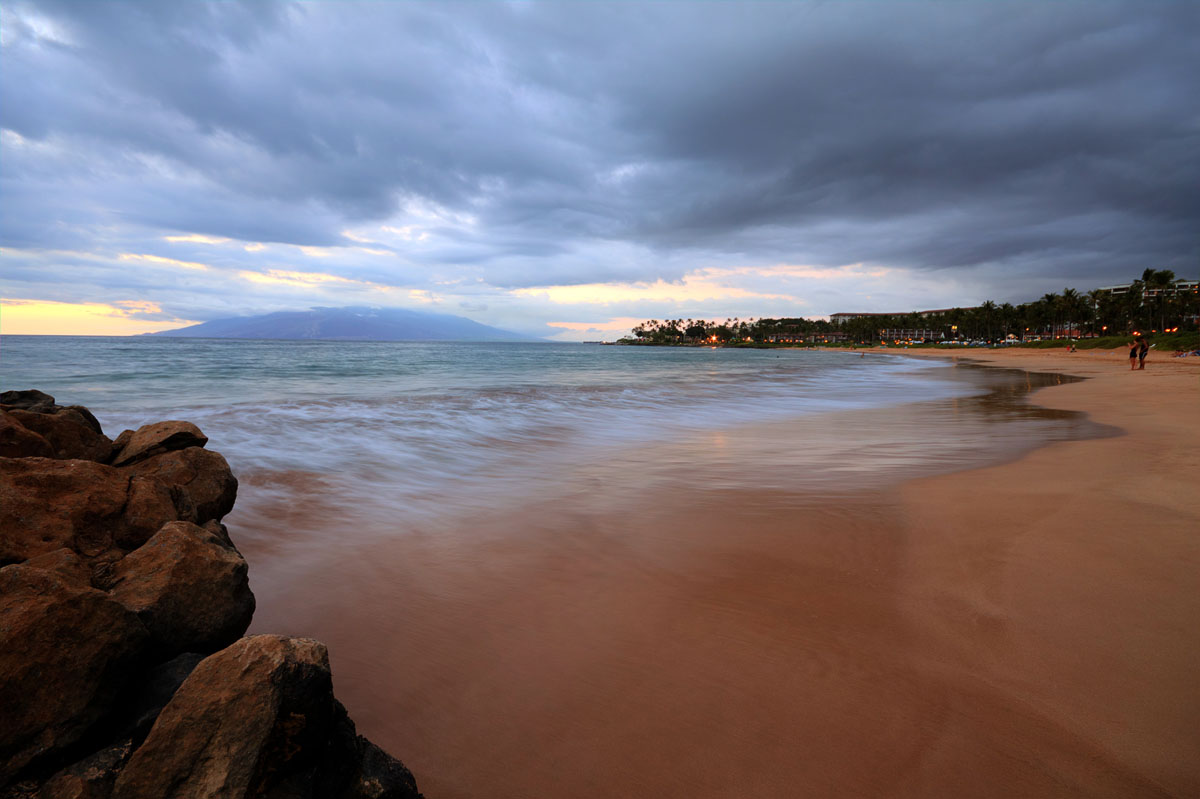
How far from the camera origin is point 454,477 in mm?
7965

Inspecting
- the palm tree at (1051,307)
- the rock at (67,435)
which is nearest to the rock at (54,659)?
the rock at (67,435)

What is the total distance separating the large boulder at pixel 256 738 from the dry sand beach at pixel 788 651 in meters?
0.60

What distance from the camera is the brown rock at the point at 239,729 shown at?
1.75 m

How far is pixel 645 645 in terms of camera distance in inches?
130

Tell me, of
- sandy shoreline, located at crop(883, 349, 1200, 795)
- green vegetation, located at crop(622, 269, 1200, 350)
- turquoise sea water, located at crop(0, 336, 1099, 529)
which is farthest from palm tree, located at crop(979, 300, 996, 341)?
sandy shoreline, located at crop(883, 349, 1200, 795)

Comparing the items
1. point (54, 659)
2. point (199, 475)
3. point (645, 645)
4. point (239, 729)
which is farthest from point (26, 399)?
point (645, 645)

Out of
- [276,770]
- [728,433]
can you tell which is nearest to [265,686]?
[276,770]

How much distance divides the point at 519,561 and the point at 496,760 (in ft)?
7.20

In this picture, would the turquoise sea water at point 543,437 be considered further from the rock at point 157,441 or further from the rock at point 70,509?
the rock at point 70,509

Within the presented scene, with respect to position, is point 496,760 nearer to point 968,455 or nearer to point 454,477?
point 454,477

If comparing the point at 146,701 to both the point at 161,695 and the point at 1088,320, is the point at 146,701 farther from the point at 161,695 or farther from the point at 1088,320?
the point at 1088,320

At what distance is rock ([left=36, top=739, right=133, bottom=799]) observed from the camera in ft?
5.86

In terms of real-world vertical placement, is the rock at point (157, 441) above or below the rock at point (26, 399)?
below

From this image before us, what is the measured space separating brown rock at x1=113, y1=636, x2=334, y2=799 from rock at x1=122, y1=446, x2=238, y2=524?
3.08 m
